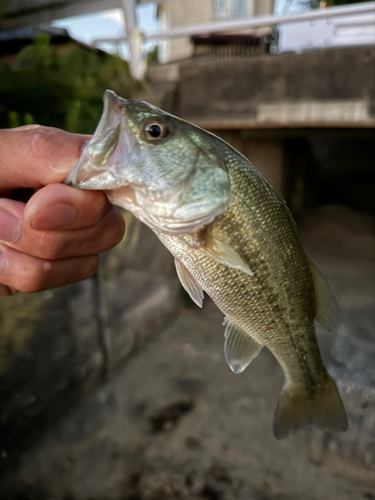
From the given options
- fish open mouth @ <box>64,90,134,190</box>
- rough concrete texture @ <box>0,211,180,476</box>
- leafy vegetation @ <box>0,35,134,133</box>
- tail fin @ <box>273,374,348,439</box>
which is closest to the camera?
fish open mouth @ <box>64,90,134,190</box>

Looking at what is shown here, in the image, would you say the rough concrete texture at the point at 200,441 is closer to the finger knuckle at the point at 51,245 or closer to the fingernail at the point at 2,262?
the finger knuckle at the point at 51,245

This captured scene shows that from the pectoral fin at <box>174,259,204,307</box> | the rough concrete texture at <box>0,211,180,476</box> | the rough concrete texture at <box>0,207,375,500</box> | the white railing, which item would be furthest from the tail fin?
the white railing

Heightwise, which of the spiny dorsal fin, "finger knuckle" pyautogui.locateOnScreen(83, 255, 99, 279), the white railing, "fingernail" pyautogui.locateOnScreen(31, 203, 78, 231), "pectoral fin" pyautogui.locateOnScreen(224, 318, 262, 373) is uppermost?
the white railing

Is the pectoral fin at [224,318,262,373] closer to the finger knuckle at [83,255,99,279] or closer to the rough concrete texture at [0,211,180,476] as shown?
the finger knuckle at [83,255,99,279]

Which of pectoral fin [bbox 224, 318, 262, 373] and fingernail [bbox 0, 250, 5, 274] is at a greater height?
fingernail [bbox 0, 250, 5, 274]

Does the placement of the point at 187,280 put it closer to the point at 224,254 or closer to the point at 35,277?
the point at 224,254

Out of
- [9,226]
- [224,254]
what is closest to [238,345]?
[224,254]

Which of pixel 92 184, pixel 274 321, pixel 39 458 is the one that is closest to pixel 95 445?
pixel 39 458
